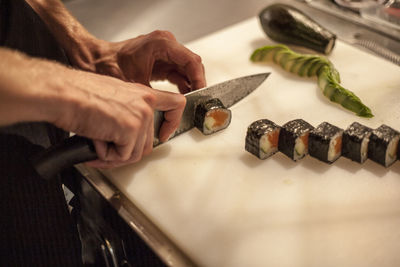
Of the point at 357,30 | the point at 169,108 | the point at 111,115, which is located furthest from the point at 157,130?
the point at 357,30

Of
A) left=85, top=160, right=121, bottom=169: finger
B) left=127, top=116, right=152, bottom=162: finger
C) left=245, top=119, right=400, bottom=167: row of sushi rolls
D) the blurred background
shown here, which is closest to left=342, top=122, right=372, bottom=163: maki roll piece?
left=245, top=119, right=400, bottom=167: row of sushi rolls

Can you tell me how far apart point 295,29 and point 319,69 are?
1.05 feet

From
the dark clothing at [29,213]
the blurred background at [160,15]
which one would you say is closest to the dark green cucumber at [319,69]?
the blurred background at [160,15]

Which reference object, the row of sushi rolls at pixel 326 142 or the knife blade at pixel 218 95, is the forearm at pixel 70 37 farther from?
the row of sushi rolls at pixel 326 142

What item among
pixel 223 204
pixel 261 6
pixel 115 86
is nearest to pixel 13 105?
pixel 115 86

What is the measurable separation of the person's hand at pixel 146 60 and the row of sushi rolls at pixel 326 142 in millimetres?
411

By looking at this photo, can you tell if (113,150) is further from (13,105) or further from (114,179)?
(13,105)

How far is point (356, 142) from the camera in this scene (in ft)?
5.17

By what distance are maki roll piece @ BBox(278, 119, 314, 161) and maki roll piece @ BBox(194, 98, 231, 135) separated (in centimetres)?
26

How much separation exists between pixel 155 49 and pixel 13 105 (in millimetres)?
783

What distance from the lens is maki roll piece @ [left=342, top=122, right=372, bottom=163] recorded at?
158 cm

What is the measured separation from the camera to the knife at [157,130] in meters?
1.44

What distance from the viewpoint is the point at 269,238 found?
140 centimetres

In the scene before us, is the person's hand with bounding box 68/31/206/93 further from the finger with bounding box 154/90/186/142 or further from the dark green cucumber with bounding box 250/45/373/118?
the dark green cucumber with bounding box 250/45/373/118
